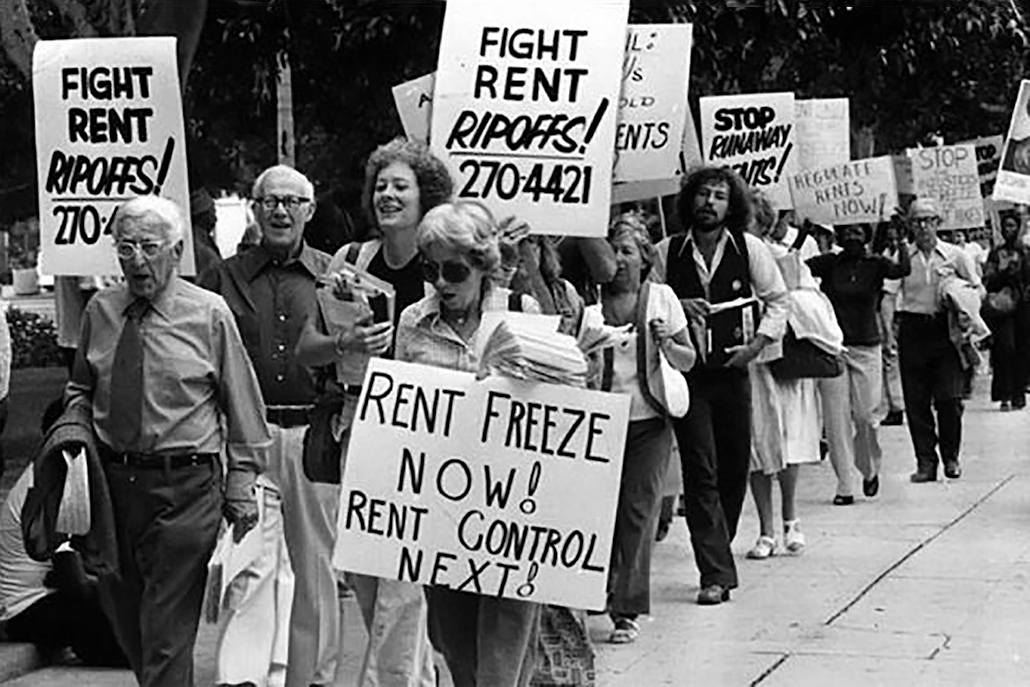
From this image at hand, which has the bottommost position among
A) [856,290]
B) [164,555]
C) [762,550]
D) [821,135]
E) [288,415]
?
[762,550]

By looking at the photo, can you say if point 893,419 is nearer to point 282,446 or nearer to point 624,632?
point 624,632

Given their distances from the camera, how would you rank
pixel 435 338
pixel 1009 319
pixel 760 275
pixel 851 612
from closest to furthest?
pixel 435 338 → pixel 851 612 → pixel 760 275 → pixel 1009 319

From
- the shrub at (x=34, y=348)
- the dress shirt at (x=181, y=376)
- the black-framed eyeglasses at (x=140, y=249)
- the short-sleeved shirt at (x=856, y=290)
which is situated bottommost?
the shrub at (x=34, y=348)

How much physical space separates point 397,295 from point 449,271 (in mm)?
1036

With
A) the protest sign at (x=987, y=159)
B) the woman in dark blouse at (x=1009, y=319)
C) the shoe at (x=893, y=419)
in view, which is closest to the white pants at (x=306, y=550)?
the shoe at (x=893, y=419)

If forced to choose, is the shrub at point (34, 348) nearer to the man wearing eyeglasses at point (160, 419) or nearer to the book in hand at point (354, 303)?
the book in hand at point (354, 303)

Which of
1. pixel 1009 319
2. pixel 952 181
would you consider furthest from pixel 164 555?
pixel 1009 319

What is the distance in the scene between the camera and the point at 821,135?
54.9 feet

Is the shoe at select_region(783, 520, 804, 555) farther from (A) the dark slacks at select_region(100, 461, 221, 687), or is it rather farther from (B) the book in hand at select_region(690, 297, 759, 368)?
(A) the dark slacks at select_region(100, 461, 221, 687)

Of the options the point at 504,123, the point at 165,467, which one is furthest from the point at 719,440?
the point at 165,467

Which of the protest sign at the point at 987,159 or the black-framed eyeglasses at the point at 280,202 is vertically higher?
the black-framed eyeglasses at the point at 280,202

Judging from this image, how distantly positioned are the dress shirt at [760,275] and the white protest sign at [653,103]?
394 millimetres

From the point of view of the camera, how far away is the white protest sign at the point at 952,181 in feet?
68.8

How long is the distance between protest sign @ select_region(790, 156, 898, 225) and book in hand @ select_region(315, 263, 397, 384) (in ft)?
28.6
